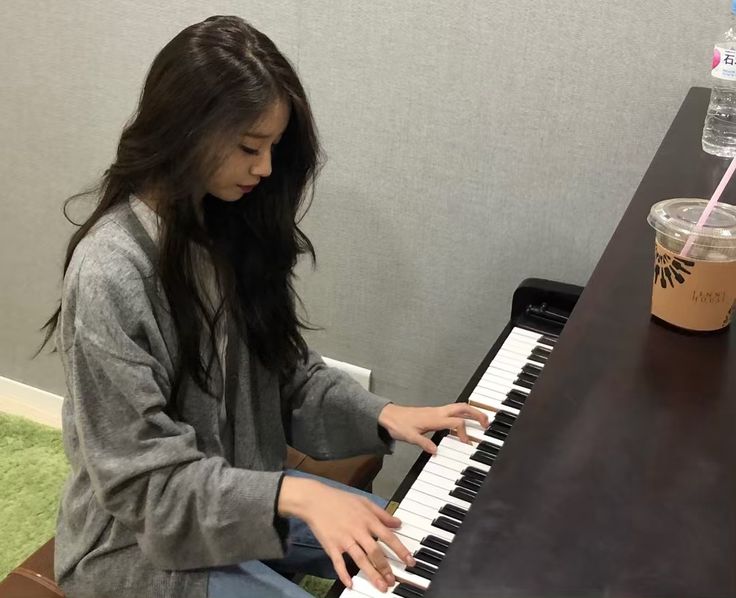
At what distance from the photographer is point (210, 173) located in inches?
43.5

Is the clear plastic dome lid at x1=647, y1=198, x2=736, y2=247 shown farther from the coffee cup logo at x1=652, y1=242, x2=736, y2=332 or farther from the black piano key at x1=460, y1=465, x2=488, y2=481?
the black piano key at x1=460, y1=465, x2=488, y2=481

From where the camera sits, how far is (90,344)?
3.41 ft

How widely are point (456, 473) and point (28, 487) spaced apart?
4.73ft

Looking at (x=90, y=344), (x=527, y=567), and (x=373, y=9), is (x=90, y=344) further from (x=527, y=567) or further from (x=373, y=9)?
(x=373, y=9)

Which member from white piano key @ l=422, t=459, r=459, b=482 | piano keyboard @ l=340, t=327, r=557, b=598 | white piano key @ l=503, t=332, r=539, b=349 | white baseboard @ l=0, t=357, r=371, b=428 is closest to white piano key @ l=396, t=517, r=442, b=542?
piano keyboard @ l=340, t=327, r=557, b=598

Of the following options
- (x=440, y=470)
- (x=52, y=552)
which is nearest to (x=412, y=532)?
(x=440, y=470)

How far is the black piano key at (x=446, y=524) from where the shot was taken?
101 cm

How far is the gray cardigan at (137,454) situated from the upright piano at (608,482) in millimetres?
205

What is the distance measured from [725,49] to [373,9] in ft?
2.10

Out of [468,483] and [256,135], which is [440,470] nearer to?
[468,483]

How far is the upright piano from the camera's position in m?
0.59

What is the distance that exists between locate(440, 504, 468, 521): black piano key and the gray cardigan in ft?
0.67

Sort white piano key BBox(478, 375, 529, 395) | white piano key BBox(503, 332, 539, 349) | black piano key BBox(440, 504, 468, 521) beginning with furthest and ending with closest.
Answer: white piano key BBox(503, 332, 539, 349), white piano key BBox(478, 375, 529, 395), black piano key BBox(440, 504, 468, 521)

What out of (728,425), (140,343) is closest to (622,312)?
(728,425)
